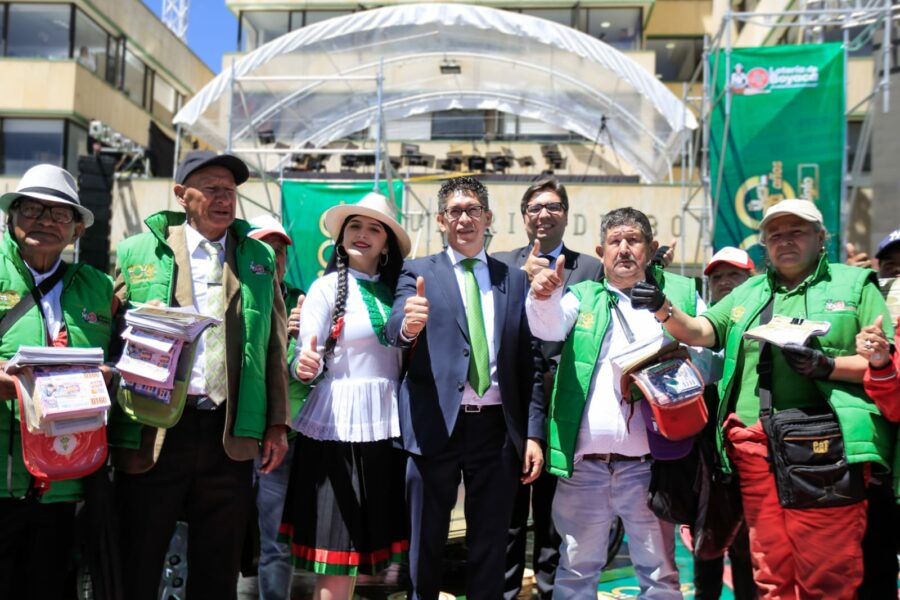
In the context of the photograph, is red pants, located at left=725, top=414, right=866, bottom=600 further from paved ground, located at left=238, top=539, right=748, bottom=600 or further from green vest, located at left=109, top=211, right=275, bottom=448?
green vest, located at left=109, top=211, right=275, bottom=448

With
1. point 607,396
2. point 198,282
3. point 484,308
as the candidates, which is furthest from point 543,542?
point 198,282

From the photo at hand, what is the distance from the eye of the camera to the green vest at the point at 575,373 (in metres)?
3.45

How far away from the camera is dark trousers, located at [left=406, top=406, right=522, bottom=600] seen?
333 centimetres

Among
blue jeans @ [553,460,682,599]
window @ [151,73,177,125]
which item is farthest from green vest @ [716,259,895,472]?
window @ [151,73,177,125]

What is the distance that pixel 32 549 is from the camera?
9.89 feet

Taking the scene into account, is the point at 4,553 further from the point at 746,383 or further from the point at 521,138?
the point at 521,138

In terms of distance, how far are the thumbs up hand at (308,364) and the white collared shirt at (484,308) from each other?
2.12 ft

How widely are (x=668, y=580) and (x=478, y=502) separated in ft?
2.92

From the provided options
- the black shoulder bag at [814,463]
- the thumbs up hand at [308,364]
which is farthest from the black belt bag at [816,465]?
the thumbs up hand at [308,364]

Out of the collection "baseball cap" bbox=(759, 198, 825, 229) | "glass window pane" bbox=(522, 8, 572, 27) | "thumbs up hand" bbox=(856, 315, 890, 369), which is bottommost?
"thumbs up hand" bbox=(856, 315, 890, 369)

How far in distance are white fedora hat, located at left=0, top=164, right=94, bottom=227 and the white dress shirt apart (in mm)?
1970

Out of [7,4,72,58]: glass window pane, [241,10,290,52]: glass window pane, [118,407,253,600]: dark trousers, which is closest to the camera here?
[118,407,253,600]: dark trousers

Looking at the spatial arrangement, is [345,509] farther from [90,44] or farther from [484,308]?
[90,44]

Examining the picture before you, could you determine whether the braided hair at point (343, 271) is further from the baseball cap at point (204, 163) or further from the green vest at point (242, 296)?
the baseball cap at point (204, 163)
